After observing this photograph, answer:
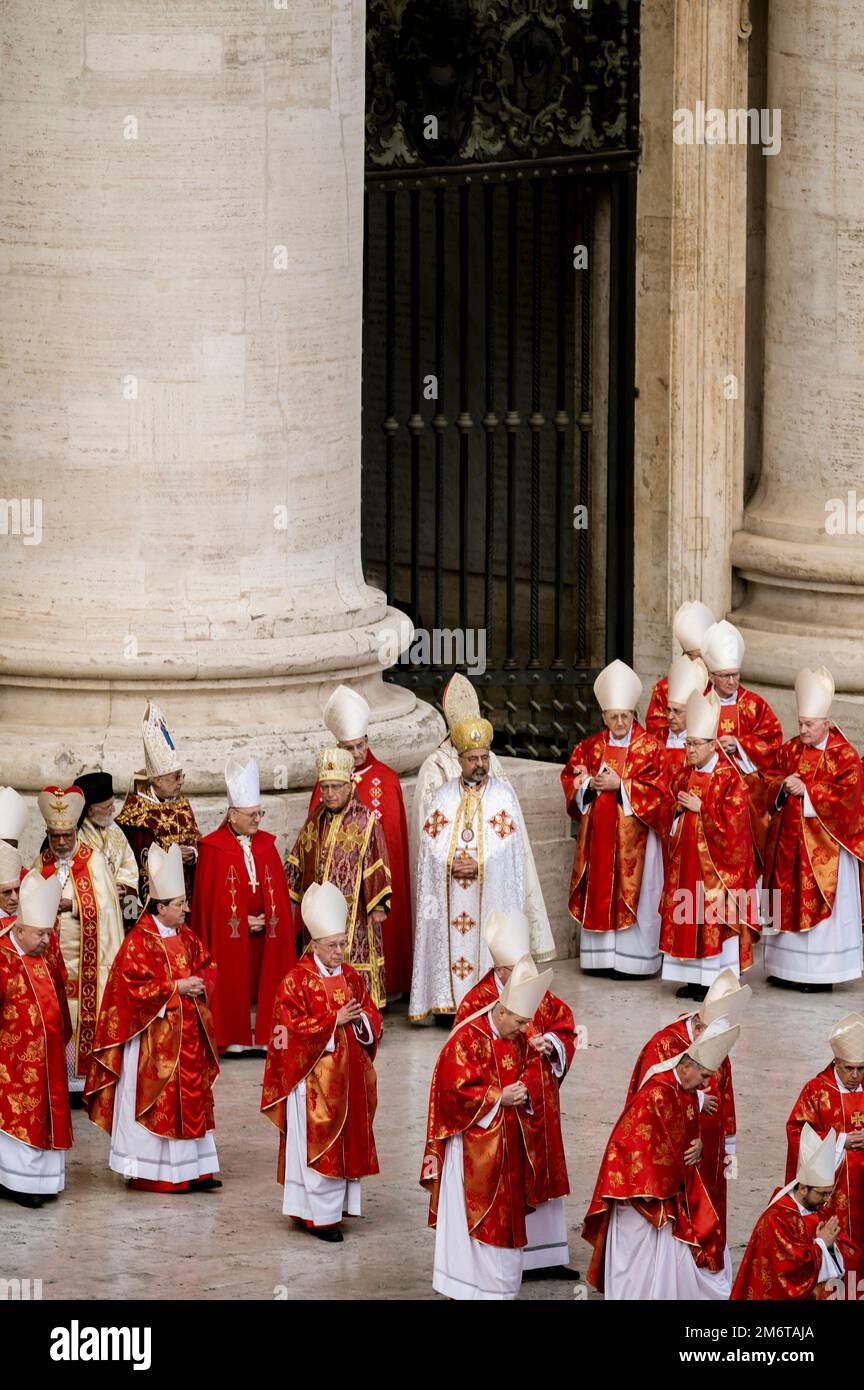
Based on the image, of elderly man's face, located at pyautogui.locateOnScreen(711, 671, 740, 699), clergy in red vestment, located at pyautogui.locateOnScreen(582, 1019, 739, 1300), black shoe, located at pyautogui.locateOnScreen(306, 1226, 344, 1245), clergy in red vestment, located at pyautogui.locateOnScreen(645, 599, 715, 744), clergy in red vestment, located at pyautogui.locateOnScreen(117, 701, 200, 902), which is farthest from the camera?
clergy in red vestment, located at pyautogui.locateOnScreen(645, 599, 715, 744)

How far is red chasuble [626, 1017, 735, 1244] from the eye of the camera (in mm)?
10250

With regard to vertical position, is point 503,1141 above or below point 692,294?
below

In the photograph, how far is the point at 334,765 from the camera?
12.9 metres

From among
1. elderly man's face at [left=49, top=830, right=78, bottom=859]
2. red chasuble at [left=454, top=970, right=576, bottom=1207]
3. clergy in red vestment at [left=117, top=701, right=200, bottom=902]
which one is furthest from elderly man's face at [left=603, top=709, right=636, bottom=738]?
red chasuble at [left=454, top=970, right=576, bottom=1207]

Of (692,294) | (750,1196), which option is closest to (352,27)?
(692,294)

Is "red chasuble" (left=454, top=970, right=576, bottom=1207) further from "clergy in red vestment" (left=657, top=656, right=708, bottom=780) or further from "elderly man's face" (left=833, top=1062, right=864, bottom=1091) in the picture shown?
"clergy in red vestment" (left=657, top=656, right=708, bottom=780)

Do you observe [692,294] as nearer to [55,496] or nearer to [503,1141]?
[55,496]

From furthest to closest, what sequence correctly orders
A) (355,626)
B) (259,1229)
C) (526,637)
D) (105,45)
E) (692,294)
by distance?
(526,637), (692,294), (355,626), (105,45), (259,1229)

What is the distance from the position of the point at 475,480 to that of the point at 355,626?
578 centimetres

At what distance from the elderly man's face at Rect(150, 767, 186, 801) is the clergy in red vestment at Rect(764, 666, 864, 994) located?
125 inches

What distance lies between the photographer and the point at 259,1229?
36.4 feet

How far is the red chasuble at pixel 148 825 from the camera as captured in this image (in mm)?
12812

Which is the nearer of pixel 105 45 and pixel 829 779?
pixel 105 45

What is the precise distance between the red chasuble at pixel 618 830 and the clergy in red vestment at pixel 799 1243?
485 centimetres
